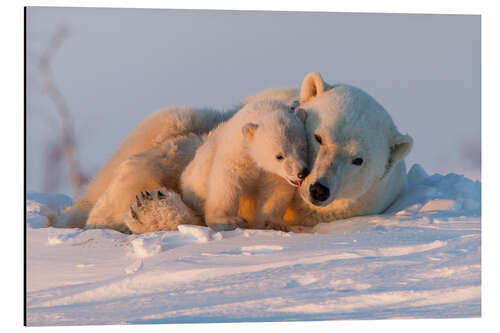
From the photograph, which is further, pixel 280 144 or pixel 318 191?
pixel 280 144

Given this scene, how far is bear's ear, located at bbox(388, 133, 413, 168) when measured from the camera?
4684mm

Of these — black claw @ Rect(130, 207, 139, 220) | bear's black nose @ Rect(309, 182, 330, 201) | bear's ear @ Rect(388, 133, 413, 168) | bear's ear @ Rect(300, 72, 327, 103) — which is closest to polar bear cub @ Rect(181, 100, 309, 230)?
bear's black nose @ Rect(309, 182, 330, 201)

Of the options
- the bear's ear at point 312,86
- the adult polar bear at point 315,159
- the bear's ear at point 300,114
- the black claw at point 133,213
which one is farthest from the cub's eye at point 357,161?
the black claw at point 133,213

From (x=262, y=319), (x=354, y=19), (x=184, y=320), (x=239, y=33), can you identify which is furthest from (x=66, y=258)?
(x=354, y=19)

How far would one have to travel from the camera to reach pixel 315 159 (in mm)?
4461

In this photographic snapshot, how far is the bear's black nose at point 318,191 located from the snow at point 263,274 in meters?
0.31

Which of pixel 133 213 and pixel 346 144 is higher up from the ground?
pixel 346 144

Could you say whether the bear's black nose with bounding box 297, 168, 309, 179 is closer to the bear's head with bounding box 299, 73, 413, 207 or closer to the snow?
the bear's head with bounding box 299, 73, 413, 207

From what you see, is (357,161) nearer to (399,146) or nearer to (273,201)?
(399,146)

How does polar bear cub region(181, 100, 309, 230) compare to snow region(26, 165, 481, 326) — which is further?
polar bear cub region(181, 100, 309, 230)

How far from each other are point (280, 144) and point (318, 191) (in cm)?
35

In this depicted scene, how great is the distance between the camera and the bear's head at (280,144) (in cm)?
434

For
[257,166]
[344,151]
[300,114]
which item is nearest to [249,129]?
[257,166]

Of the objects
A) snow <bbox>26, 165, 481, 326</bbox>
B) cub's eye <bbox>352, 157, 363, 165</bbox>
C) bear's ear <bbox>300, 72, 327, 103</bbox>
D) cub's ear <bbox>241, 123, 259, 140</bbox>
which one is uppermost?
bear's ear <bbox>300, 72, 327, 103</bbox>
